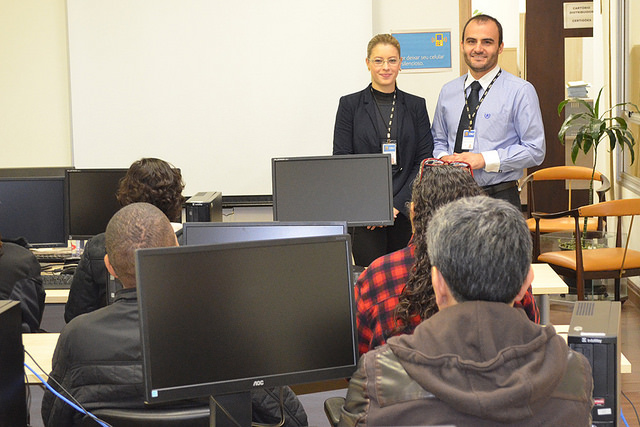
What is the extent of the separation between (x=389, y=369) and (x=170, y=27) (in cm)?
468

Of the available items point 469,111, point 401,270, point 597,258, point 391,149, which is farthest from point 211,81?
point 401,270

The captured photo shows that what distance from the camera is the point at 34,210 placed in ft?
13.1

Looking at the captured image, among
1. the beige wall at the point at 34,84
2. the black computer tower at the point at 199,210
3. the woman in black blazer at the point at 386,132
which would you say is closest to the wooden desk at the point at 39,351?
the black computer tower at the point at 199,210

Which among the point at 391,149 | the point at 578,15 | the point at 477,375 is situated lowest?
the point at 477,375

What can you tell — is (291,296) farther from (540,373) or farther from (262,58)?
(262,58)

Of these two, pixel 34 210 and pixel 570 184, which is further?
pixel 570 184

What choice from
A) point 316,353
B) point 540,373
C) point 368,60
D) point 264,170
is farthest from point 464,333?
point 264,170

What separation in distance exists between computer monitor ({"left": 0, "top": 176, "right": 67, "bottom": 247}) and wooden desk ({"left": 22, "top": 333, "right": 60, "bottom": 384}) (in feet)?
3.88

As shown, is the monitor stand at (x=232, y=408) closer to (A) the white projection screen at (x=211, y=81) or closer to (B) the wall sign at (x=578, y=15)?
(A) the white projection screen at (x=211, y=81)

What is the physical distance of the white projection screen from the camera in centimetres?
561

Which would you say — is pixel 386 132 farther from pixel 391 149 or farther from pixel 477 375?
pixel 477 375

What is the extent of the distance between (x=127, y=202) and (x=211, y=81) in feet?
7.97

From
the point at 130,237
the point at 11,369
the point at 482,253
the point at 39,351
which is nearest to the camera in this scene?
the point at 482,253

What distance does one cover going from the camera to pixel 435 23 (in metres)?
5.55
